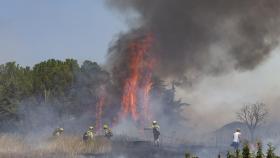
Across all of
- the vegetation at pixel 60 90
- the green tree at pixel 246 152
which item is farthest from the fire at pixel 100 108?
the green tree at pixel 246 152

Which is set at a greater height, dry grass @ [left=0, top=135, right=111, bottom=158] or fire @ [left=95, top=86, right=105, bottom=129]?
fire @ [left=95, top=86, right=105, bottom=129]

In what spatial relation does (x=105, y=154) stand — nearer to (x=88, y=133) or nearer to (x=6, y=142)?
(x=88, y=133)

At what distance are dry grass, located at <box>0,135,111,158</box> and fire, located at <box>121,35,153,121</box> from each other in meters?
16.1

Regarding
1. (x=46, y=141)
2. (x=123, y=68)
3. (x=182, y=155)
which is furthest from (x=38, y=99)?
(x=182, y=155)

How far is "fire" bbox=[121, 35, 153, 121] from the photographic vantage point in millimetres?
53562

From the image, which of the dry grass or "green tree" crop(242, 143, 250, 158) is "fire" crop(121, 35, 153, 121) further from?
"green tree" crop(242, 143, 250, 158)

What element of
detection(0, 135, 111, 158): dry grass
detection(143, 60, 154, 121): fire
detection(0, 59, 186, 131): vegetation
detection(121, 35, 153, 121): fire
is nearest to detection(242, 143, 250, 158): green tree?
detection(0, 135, 111, 158): dry grass

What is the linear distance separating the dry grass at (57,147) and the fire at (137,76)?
52.7 ft

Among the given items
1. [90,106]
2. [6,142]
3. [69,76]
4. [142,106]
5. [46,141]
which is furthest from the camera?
[69,76]

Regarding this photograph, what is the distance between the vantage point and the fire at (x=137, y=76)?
176 feet

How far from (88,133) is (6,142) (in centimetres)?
538

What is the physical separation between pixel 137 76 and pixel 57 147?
2213cm

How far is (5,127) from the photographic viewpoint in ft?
213

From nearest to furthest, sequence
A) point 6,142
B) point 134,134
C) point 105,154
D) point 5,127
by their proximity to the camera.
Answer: point 105,154 < point 6,142 < point 134,134 < point 5,127
